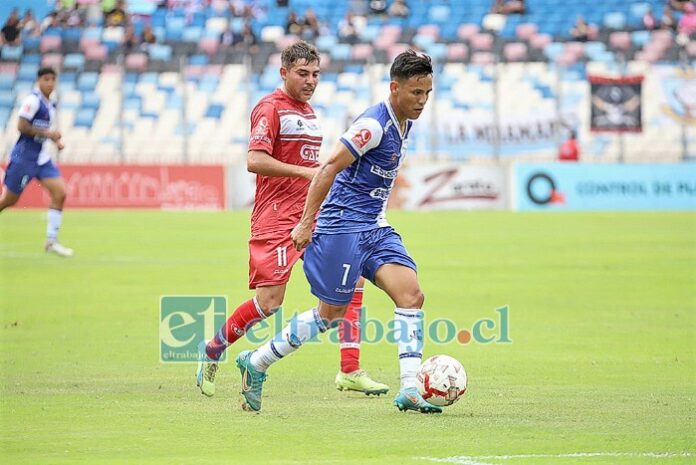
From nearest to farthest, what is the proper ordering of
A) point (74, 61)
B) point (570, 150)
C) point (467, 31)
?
point (570, 150) < point (74, 61) < point (467, 31)

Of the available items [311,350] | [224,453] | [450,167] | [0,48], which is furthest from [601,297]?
[0,48]

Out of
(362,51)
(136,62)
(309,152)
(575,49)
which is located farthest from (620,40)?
(309,152)

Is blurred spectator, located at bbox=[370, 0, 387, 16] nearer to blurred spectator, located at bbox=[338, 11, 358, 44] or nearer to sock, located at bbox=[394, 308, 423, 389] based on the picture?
blurred spectator, located at bbox=[338, 11, 358, 44]

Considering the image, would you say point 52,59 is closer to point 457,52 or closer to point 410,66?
point 457,52

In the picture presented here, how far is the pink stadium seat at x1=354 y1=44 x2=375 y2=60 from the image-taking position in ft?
133

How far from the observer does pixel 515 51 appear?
1590 inches

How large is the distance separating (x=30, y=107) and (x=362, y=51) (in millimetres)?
22694

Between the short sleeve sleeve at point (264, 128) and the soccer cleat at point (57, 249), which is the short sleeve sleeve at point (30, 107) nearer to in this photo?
the soccer cleat at point (57, 249)

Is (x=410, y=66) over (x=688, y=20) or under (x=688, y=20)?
under

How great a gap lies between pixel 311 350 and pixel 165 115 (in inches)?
1090

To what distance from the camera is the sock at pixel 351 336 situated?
30.1 feet

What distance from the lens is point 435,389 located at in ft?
26.2

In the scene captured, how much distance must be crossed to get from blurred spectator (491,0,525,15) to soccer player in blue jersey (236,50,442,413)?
3543cm

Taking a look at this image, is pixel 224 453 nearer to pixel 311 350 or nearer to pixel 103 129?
pixel 311 350
